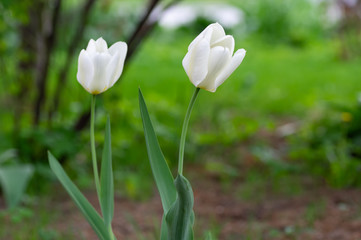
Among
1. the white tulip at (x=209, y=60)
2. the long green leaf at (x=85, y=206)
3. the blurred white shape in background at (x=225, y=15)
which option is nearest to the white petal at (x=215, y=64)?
the white tulip at (x=209, y=60)

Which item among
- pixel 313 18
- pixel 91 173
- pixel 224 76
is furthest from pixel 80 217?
pixel 313 18

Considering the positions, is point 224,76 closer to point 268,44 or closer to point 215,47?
point 215,47

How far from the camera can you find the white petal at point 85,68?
0.99 m

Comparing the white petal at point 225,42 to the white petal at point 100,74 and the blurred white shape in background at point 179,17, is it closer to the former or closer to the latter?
the white petal at point 100,74

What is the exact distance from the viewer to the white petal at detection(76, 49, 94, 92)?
994mm

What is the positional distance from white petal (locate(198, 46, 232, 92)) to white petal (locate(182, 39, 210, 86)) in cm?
1

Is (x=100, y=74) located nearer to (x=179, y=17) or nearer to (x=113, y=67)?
(x=113, y=67)

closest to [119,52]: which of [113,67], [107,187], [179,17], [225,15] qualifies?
[113,67]

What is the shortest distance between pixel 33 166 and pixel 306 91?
9.34ft

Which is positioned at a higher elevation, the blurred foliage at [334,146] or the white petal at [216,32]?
the white petal at [216,32]

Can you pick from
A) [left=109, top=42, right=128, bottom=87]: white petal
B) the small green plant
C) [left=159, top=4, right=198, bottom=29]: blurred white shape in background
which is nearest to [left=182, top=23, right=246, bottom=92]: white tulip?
[left=109, top=42, right=128, bottom=87]: white petal

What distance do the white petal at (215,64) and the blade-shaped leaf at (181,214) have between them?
18cm

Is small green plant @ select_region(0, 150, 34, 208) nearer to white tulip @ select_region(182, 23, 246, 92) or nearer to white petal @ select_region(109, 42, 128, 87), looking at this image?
white petal @ select_region(109, 42, 128, 87)

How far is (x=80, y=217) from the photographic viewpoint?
2.04 m
